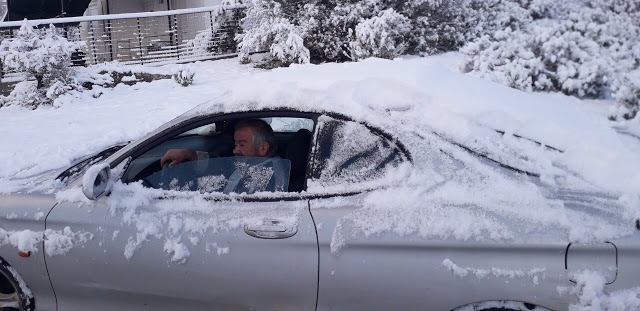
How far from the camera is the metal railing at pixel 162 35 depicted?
42.0 feet

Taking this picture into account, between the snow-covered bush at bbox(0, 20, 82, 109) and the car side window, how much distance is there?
28.0 ft

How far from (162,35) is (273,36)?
3969 mm

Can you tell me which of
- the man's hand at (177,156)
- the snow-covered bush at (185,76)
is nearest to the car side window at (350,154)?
the man's hand at (177,156)

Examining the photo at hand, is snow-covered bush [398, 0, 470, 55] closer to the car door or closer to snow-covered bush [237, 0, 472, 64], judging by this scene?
snow-covered bush [237, 0, 472, 64]

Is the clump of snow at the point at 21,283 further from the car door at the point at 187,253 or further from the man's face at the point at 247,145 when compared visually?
the man's face at the point at 247,145

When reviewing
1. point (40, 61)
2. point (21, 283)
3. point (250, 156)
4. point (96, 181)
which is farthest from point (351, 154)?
point (40, 61)

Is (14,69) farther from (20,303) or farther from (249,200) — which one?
(249,200)

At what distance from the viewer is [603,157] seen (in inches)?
102

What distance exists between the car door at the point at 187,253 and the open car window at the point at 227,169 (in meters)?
0.07

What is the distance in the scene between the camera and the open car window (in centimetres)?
Result: 282

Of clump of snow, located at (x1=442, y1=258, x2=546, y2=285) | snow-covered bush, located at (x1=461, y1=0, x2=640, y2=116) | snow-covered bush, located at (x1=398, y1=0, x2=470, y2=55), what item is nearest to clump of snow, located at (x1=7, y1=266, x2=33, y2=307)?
clump of snow, located at (x1=442, y1=258, x2=546, y2=285)

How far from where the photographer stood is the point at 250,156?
3.08 metres

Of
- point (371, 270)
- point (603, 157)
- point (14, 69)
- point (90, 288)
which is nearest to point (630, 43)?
point (603, 157)

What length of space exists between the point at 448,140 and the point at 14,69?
9671 mm
